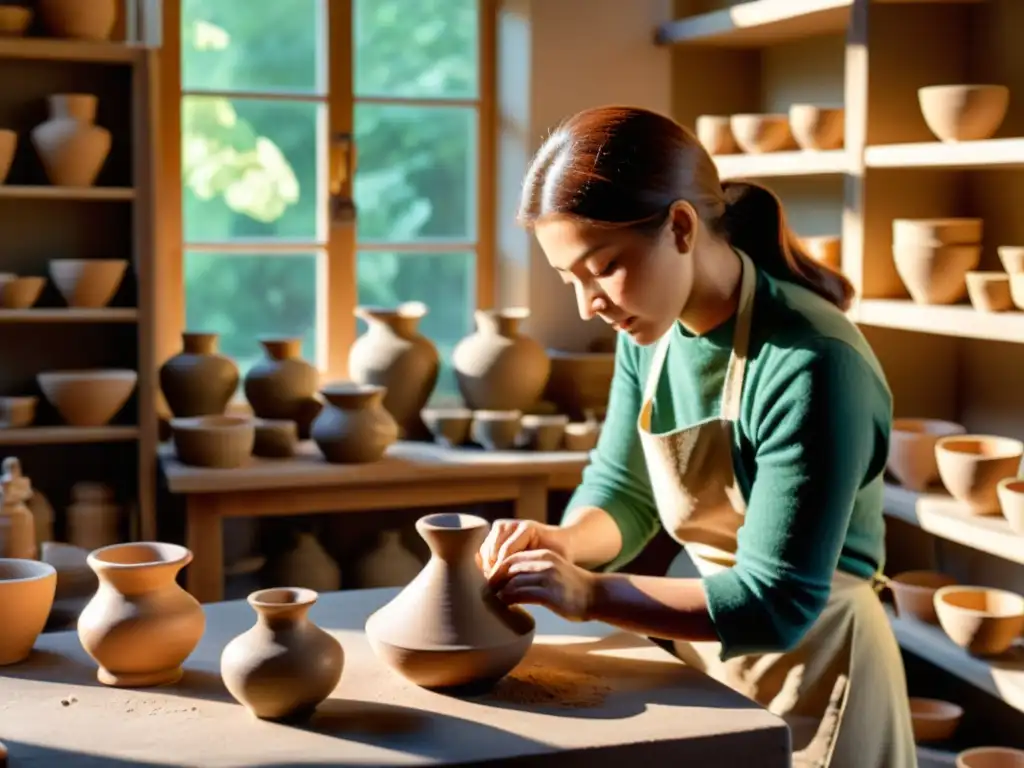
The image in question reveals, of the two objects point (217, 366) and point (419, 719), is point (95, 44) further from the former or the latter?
point (419, 719)

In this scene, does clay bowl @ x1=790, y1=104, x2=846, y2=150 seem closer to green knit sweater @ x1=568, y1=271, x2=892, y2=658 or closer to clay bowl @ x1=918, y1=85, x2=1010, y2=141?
clay bowl @ x1=918, y1=85, x2=1010, y2=141

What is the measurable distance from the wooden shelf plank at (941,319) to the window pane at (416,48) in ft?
4.95

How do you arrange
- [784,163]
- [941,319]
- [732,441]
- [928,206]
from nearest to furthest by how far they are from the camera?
1. [732,441]
2. [941,319]
3. [928,206]
4. [784,163]

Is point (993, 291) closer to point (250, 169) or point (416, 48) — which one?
point (416, 48)

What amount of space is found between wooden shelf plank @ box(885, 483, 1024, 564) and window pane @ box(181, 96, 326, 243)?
6.03ft

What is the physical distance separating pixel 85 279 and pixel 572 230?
81.6 inches

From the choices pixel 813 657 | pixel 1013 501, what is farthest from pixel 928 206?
pixel 813 657

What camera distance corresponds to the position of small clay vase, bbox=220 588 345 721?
1.63 m

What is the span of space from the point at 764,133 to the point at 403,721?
2201 millimetres

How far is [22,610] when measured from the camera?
1823 mm

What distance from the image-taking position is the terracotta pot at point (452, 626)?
173 cm

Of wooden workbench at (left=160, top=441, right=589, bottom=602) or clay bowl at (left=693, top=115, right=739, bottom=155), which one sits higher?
clay bowl at (left=693, top=115, right=739, bottom=155)

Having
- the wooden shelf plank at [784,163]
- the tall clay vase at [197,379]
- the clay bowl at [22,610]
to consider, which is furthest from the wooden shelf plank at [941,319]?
the clay bowl at [22,610]

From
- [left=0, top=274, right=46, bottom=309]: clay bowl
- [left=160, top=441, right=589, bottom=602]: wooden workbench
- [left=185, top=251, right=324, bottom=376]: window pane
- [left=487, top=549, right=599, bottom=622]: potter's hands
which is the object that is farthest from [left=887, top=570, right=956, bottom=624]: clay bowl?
[left=0, top=274, right=46, bottom=309]: clay bowl
